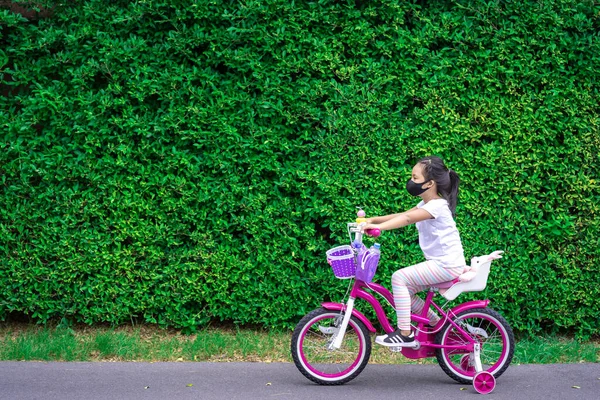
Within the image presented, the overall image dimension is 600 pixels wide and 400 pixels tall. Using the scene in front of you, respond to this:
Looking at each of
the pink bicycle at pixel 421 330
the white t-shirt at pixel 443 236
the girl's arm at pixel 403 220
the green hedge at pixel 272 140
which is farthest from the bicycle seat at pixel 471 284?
the green hedge at pixel 272 140

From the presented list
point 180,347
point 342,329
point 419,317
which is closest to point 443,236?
point 419,317

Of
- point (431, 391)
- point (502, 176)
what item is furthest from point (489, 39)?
point (431, 391)

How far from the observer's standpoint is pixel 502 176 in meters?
6.45

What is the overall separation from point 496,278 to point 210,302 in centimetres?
257

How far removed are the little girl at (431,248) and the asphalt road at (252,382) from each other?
485 mm

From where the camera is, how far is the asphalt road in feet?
17.3

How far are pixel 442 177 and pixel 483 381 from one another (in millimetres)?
1522

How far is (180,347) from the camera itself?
251 inches

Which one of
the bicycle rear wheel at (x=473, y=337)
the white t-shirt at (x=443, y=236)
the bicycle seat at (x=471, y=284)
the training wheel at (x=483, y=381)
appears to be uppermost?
the white t-shirt at (x=443, y=236)

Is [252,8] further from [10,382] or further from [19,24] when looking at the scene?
[10,382]

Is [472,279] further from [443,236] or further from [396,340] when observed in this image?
[396,340]

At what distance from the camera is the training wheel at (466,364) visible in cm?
561

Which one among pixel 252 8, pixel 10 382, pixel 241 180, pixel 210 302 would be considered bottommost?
pixel 10 382

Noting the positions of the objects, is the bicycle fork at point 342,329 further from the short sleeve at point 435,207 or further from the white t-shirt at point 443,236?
the short sleeve at point 435,207
